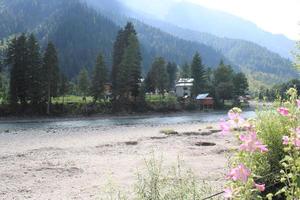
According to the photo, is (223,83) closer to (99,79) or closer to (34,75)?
(99,79)

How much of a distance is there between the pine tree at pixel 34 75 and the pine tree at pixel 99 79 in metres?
9.00

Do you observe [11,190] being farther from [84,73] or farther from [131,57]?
[84,73]

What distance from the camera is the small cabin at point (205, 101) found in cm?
8481

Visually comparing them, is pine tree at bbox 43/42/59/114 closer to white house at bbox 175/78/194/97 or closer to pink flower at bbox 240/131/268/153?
white house at bbox 175/78/194/97

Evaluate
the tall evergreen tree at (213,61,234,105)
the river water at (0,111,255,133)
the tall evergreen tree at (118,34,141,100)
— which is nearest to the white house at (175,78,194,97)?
the tall evergreen tree at (213,61,234,105)

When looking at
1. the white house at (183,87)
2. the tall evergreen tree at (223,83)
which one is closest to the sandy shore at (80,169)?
the tall evergreen tree at (223,83)

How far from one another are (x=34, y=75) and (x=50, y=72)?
8.02ft

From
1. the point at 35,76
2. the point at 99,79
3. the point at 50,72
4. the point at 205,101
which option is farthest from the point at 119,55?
the point at 205,101

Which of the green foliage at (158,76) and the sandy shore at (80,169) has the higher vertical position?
the green foliage at (158,76)

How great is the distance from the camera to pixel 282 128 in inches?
188

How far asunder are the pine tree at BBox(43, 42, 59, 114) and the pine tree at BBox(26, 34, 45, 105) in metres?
0.75

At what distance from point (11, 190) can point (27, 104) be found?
5198 centimetres

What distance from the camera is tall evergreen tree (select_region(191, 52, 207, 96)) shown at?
8919 centimetres

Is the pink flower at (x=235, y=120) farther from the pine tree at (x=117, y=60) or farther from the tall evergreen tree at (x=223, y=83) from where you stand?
the tall evergreen tree at (x=223, y=83)
